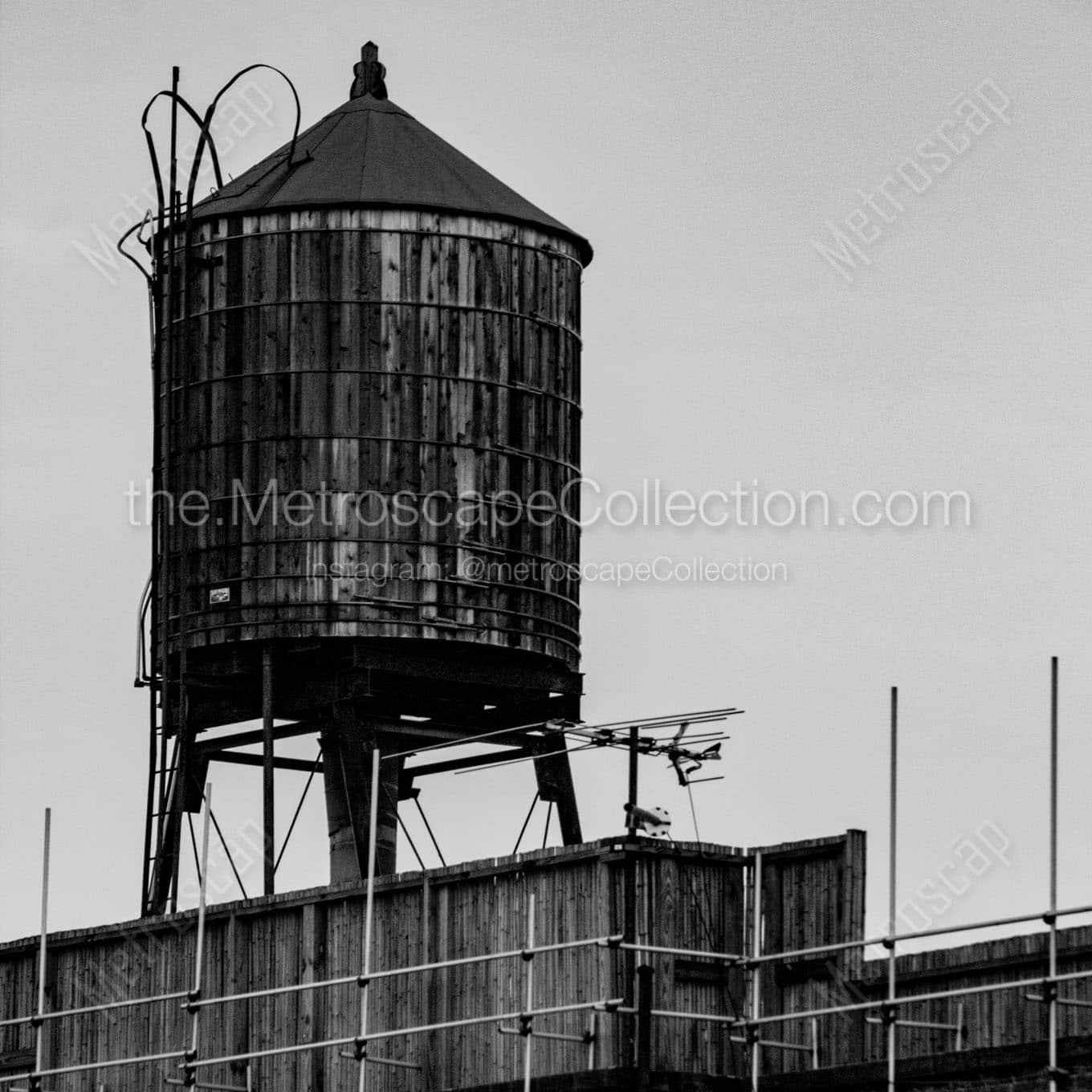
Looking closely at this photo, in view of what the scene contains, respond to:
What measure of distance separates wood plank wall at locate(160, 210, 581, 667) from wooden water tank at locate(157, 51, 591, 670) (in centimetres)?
2

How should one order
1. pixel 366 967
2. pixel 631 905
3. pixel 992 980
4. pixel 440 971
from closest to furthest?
pixel 992 980 < pixel 631 905 < pixel 366 967 < pixel 440 971

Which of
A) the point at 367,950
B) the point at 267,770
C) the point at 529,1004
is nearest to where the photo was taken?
the point at 529,1004

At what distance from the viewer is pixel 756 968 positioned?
92.4ft

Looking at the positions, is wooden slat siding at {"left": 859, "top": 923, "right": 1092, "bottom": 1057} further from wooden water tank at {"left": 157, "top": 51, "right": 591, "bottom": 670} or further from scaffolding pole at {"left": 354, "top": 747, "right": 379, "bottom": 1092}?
wooden water tank at {"left": 157, "top": 51, "right": 591, "bottom": 670}

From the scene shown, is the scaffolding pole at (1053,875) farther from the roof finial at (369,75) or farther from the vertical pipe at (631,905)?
the roof finial at (369,75)

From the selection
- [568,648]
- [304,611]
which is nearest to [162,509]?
[304,611]

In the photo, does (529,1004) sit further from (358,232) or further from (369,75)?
(369,75)

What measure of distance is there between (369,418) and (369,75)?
5.16 m

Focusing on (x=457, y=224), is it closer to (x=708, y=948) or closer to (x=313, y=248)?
(x=313, y=248)

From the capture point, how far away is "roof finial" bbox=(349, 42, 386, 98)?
127 feet

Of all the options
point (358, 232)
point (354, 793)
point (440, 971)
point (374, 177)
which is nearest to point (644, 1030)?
point (440, 971)

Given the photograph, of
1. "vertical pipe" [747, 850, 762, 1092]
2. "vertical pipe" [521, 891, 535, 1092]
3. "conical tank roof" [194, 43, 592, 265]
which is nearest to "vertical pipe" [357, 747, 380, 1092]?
"vertical pipe" [521, 891, 535, 1092]

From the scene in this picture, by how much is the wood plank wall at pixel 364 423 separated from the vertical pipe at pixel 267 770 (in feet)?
1.55

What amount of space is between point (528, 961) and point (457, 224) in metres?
9.83
